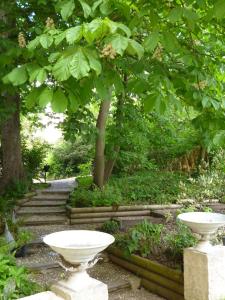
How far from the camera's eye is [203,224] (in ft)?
12.7

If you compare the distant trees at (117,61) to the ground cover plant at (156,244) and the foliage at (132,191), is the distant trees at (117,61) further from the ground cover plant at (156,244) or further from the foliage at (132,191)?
the foliage at (132,191)

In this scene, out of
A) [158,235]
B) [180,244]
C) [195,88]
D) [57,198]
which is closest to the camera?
[195,88]

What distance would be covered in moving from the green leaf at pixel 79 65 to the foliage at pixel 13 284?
2071mm

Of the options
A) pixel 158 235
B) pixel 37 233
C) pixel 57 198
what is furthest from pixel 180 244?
pixel 57 198

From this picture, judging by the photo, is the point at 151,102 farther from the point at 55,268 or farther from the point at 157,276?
the point at 55,268

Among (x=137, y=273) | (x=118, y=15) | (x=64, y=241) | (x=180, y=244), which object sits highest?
(x=118, y=15)

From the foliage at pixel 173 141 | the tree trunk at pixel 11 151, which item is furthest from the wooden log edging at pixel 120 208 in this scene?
the foliage at pixel 173 141

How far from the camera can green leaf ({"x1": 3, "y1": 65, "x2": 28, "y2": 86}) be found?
202 centimetres

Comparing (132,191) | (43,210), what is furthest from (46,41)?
(132,191)

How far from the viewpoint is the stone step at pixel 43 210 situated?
819 centimetres

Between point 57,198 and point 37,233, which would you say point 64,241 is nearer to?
point 37,233

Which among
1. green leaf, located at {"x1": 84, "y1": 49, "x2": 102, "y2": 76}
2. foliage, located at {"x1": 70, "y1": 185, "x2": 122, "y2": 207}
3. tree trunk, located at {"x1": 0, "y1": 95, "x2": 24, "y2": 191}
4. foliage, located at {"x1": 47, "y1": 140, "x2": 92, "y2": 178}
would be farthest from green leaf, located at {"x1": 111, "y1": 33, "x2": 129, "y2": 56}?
foliage, located at {"x1": 47, "y1": 140, "x2": 92, "y2": 178}

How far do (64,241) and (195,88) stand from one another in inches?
72.0

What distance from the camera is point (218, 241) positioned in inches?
203
